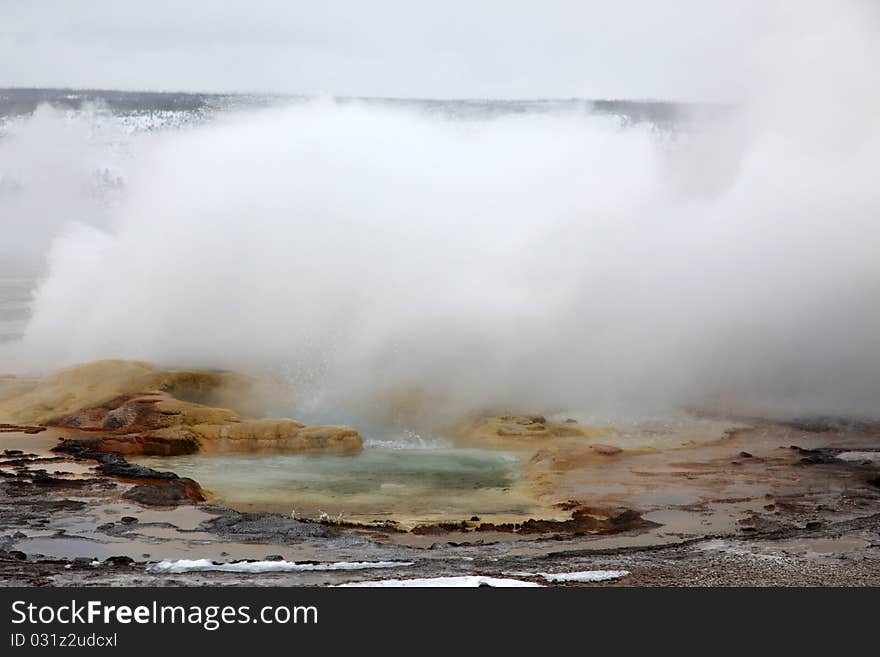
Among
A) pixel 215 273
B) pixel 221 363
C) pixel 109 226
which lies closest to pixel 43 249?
pixel 109 226

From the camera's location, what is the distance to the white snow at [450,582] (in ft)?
37.3

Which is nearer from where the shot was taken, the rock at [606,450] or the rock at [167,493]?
the rock at [167,493]

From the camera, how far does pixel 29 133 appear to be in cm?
7894

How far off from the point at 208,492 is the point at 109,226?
49116mm

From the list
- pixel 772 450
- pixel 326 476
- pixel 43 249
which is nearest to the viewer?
pixel 326 476

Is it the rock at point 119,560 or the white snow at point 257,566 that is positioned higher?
the white snow at point 257,566

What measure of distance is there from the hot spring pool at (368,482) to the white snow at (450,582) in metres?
3.53

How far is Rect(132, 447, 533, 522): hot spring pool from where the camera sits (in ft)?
51.7

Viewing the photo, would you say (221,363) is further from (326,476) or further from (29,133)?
(29,133)

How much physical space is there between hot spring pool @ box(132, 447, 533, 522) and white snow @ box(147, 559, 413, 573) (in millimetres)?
2596

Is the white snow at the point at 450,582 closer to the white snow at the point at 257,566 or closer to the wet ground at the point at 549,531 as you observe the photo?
the wet ground at the point at 549,531

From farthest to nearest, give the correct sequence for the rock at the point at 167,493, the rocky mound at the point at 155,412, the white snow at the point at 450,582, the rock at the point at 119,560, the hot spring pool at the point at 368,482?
the rocky mound at the point at 155,412 → the hot spring pool at the point at 368,482 → the rock at the point at 167,493 → the rock at the point at 119,560 → the white snow at the point at 450,582

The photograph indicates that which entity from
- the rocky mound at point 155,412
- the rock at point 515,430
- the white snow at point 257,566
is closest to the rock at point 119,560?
the white snow at point 257,566

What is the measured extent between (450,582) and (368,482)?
5.91 meters
